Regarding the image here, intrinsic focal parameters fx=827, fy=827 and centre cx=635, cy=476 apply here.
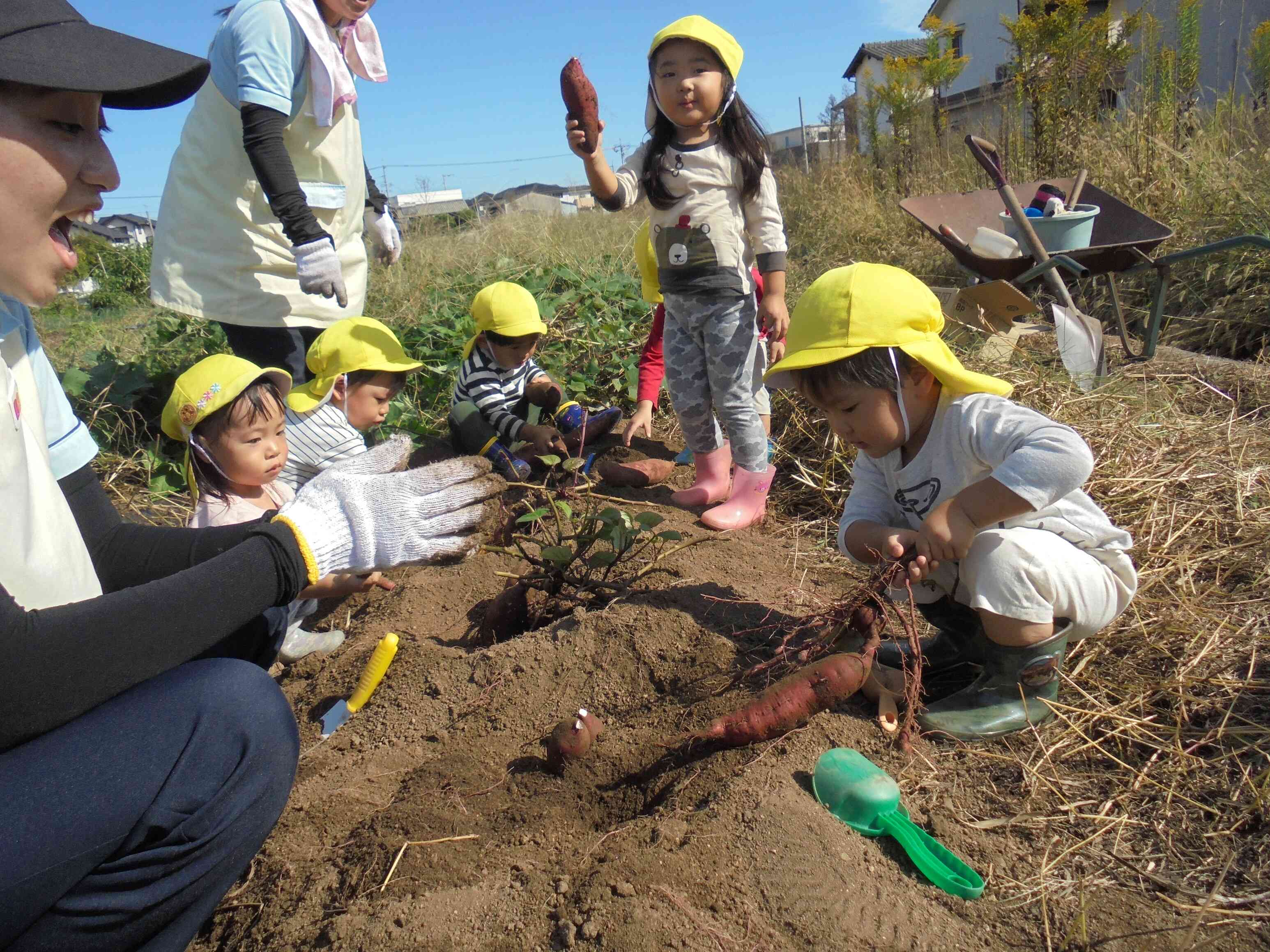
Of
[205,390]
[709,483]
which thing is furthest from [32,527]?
[709,483]

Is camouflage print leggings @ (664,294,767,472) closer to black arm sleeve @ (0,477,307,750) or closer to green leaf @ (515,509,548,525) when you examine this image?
green leaf @ (515,509,548,525)

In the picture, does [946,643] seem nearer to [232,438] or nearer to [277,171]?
[232,438]

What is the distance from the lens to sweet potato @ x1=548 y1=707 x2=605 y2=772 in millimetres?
1742

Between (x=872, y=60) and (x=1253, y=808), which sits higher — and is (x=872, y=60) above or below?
above

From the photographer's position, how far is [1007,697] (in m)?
1.89

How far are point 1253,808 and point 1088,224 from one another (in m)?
3.88

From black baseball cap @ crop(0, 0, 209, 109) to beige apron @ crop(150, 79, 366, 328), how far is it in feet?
6.05

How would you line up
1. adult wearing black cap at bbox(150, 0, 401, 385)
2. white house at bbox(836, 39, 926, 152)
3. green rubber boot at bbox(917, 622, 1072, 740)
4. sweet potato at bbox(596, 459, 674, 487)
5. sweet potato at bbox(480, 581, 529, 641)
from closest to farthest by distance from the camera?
green rubber boot at bbox(917, 622, 1072, 740) < sweet potato at bbox(480, 581, 529, 641) < adult wearing black cap at bbox(150, 0, 401, 385) < sweet potato at bbox(596, 459, 674, 487) < white house at bbox(836, 39, 926, 152)

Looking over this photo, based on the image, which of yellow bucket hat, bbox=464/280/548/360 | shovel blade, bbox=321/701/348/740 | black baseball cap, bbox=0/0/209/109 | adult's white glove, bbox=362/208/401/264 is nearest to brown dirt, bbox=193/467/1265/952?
shovel blade, bbox=321/701/348/740

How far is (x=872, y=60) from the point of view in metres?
35.4

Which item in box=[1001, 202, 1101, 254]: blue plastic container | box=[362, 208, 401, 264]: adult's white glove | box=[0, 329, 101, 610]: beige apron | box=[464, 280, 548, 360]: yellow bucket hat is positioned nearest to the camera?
box=[0, 329, 101, 610]: beige apron

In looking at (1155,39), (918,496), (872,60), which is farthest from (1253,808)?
(872,60)

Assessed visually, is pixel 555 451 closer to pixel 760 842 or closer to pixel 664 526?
pixel 664 526

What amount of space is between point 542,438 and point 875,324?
201 centimetres
